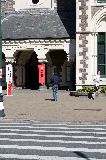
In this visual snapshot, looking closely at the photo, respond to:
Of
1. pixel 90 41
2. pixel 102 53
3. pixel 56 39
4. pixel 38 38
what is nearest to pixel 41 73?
pixel 38 38

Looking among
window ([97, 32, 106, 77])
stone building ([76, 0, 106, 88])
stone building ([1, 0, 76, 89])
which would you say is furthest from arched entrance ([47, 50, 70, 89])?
window ([97, 32, 106, 77])

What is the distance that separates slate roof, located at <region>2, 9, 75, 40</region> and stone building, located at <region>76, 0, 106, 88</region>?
213 centimetres

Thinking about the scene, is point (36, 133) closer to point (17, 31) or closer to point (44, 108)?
point (44, 108)

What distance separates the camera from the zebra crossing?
10719mm

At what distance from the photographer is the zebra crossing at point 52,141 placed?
35.2 feet

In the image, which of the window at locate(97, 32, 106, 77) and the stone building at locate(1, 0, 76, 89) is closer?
→ the window at locate(97, 32, 106, 77)

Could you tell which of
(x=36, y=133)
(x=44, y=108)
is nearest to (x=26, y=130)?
(x=36, y=133)

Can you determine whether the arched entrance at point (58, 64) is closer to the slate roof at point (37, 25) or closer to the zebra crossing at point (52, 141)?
the slate roof at point (37, 25)

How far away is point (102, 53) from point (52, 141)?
88.2ft

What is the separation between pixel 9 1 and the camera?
149 ft

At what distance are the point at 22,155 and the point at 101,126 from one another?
637 centimetres

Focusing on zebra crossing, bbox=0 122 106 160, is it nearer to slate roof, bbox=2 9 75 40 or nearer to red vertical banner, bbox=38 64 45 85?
red vertical banner, bbox=38 64 45 85

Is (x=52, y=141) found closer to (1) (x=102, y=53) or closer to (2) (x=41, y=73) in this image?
(1) (x=102, y=53)

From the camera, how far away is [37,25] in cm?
4312
